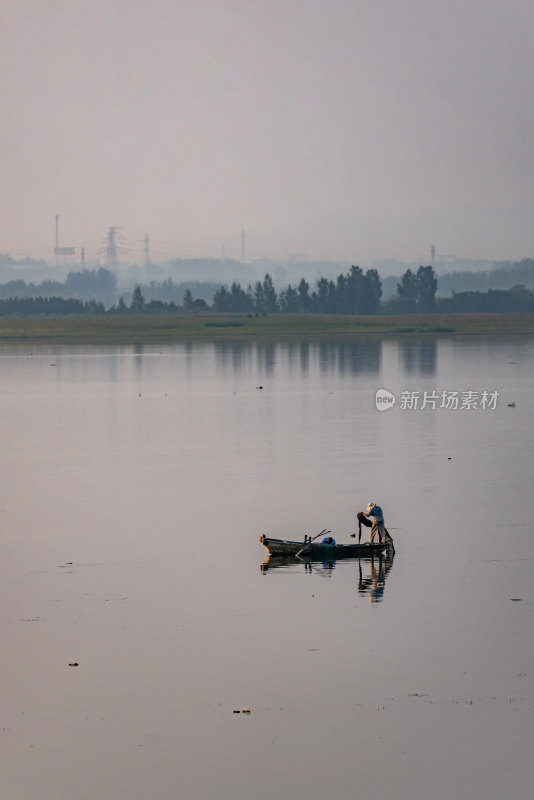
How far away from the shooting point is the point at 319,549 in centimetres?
3709

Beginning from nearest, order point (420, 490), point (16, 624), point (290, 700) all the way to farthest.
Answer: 1. point (290, 700)
2. point (16, 624)
3. point (420, 490)

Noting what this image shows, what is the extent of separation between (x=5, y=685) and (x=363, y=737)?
7.59m

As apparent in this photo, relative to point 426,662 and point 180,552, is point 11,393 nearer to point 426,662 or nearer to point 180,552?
point 180,552

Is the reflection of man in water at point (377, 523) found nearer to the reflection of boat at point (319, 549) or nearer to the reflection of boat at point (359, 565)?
the reflection of boat at point (319, 549)

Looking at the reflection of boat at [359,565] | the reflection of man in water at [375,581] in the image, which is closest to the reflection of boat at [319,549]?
the reflection of boat at [359,565]

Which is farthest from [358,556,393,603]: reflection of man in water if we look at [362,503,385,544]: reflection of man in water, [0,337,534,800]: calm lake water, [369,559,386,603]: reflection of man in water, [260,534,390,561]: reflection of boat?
[362,503,385,544]: reflection of man in water

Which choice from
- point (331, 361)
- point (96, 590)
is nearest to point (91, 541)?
point (96, 590)

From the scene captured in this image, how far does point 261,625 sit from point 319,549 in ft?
24.3

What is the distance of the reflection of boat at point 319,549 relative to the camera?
1448 inches

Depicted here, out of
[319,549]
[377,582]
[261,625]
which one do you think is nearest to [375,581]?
[377,582]

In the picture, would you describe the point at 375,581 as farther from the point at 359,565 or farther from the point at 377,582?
the point at 359,565

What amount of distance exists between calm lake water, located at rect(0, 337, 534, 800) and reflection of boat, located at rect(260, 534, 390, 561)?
43cm

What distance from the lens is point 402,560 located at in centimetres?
3728

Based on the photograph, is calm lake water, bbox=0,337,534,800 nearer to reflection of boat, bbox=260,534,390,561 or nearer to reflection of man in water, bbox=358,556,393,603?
reflection of man in water, bbox=358,556,393,603
